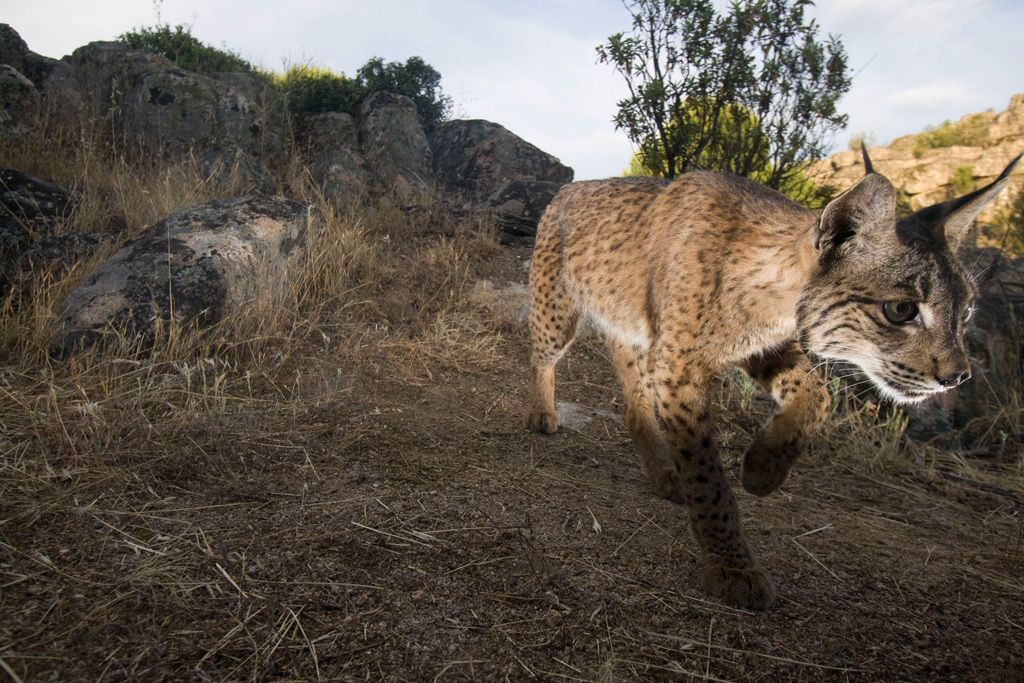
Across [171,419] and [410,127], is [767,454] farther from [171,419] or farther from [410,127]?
[410,127]

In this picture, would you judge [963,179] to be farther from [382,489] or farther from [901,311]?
[382,489]

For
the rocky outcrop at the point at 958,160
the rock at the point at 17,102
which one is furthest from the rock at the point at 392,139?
the rocky outcrop at the point at 958,160

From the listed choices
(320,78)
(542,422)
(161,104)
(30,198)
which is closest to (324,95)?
(320,78)

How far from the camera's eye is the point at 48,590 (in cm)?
210

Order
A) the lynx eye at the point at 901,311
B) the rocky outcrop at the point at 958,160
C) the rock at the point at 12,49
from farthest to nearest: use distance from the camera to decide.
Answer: the rocky outcrop at the point at 958,160, the rock at the point at 12,49, the lynx eye at the point at 901,311

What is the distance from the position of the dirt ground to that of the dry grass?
1 cm

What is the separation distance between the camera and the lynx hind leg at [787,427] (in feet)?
10.4

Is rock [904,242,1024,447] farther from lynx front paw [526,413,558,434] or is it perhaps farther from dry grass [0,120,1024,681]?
lynx front paw [526,413,558,434]

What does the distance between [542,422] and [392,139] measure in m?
9.50

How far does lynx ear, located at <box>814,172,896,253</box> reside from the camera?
2.63 metres

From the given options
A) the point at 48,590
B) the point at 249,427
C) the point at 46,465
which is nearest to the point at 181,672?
the point at 48,590

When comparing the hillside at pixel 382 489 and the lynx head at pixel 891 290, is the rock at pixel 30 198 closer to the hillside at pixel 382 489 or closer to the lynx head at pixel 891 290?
the hillside at pixel 382 489

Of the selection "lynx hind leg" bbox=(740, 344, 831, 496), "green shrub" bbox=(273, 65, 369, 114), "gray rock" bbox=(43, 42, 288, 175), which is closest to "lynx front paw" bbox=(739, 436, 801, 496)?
"lynx hind leg" bbox=(740, 344, 831, 496)

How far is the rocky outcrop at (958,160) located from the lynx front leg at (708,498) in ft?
71.2
